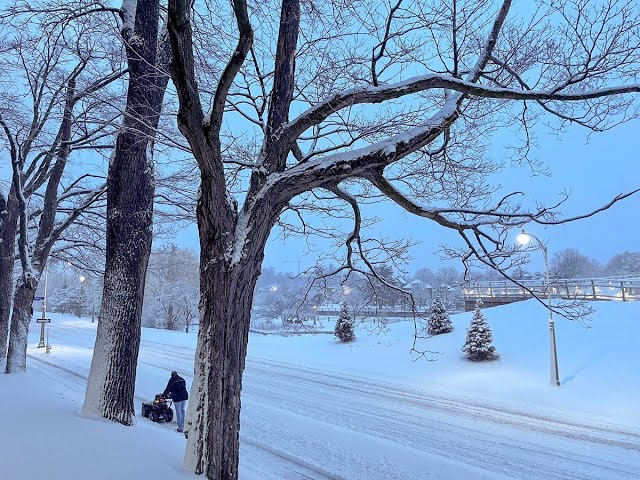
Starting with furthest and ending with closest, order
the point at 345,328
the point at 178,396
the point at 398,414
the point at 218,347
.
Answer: the point at 345,328 → the point at 398,414 → the point at 178,396 → the point at 218,347

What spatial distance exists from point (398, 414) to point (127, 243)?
9.52 m

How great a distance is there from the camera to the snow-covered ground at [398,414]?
193 inches

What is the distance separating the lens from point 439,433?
1066 centimetres

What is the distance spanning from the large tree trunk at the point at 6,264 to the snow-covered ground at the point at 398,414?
209 centimetres

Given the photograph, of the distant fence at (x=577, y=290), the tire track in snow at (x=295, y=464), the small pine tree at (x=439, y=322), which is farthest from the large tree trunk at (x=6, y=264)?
the small pine tree at (x=439, y=322)

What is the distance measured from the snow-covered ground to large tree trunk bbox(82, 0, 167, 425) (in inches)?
26.2

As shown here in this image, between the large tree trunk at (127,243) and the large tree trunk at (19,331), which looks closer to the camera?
the large tree trunk at (127,243)

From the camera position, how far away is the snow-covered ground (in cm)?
489

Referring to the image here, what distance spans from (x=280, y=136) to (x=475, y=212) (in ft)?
7.55

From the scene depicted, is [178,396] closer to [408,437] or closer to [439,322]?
[408,437]

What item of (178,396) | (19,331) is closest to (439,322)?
(178,396)

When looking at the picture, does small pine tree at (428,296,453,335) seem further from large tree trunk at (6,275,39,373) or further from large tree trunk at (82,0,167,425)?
large tree trunk at (82,0,167,425)

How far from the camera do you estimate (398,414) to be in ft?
41.4

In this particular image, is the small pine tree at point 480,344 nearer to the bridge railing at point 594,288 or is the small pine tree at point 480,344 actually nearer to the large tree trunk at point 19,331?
the bridge railing at point 594,288
